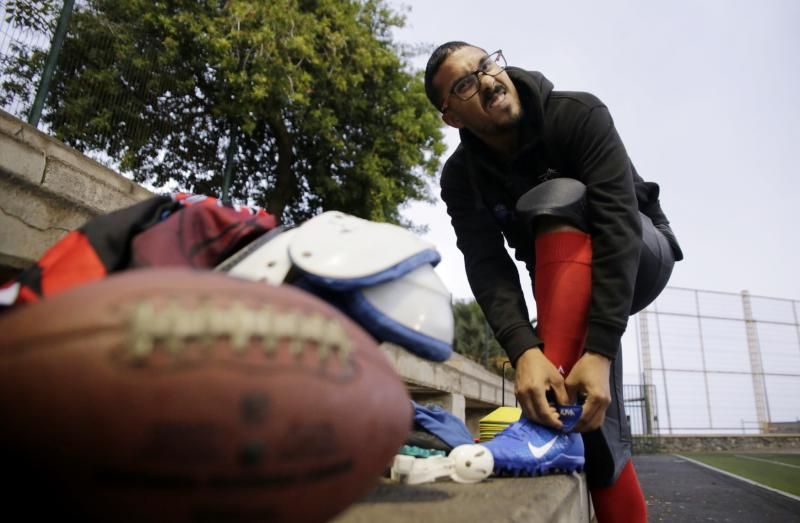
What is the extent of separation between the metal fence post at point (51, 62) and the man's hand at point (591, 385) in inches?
182

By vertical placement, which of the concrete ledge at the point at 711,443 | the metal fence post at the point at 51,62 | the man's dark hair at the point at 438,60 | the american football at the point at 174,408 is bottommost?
the concrete ledge at the point at 711,443

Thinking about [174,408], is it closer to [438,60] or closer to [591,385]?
[591,385]

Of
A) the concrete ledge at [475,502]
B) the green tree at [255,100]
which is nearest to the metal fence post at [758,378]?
the green tree at [255,100]

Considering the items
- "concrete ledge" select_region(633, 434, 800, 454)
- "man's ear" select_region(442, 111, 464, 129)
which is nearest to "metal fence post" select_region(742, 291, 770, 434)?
"concrete ledge" select_region(633, 434, 800, 454)

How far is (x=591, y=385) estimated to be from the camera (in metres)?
1.45

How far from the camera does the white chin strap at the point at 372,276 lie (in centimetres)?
90

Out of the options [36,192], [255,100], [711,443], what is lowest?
[711,443]

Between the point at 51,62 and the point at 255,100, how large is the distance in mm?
3560

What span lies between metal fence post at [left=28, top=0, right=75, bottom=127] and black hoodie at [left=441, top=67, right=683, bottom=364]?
399 centimetres

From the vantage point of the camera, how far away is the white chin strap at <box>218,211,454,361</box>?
35.3 inches

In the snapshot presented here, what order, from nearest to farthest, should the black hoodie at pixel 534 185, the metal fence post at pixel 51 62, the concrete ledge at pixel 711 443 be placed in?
the black hoodie at pixel 534 185
the metal fence post at pixel 51 62
the concrete ledge at pixel 711 443

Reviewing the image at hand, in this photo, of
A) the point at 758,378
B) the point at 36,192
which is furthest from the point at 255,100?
the point at 758,378

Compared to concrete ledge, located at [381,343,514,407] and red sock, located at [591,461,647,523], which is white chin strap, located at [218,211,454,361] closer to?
red sock, located at [591,461,647,523]

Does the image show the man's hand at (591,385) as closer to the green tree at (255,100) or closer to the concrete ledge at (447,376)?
the concrete ledge at (447,376)
